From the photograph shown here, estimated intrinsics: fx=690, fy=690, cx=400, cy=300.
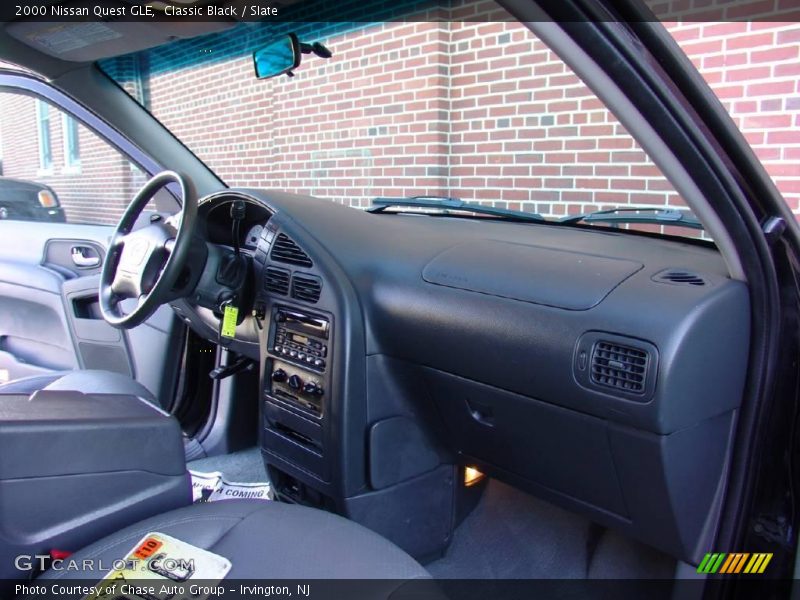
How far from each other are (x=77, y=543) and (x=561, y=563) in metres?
1.51

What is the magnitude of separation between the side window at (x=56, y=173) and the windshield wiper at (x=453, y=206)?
1209mm

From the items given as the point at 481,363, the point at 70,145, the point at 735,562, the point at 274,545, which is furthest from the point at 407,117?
the point at 274,545

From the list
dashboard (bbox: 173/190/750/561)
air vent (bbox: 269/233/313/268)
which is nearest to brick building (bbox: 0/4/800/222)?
dashboard (bbox: 173/190/750/561)

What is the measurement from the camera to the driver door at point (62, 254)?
10.1ft

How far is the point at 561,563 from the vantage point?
2.25 meters

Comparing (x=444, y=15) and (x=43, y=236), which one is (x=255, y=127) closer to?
(x=444, y=15)

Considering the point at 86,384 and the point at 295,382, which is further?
the point at 295,382

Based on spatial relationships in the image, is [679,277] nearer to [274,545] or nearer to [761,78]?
[274,545]

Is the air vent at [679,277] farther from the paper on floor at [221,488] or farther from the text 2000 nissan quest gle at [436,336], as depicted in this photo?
the paper on floor at [221,488]

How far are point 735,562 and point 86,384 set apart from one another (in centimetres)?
178

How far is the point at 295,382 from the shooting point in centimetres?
219

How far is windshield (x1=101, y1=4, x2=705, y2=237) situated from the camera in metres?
3.43

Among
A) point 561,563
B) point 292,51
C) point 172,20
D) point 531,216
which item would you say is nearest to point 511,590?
point 561,563

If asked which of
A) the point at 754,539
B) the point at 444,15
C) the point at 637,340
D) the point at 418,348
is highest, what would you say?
the point at 444,15
